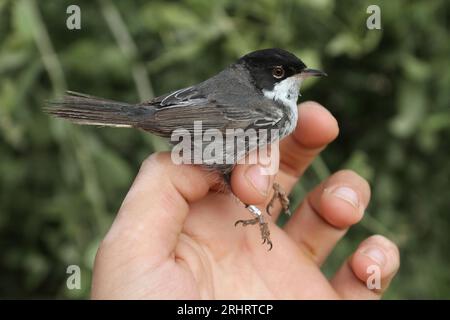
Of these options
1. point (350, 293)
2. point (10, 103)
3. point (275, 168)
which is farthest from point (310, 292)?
point (10, 103)

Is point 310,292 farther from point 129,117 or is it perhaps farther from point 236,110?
point 129,117

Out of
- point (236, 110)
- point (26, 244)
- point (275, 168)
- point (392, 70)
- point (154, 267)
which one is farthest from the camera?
point (26, 244)

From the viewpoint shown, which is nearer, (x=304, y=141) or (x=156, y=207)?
(x=156, y=207)

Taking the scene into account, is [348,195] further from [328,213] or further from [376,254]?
[376,254]

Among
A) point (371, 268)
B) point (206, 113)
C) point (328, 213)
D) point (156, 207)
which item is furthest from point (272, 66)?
point (371, 268)

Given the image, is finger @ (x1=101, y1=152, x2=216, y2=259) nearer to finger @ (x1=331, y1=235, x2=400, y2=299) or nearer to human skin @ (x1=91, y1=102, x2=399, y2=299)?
human skin @ (x1=91, y1=102, x2=399, y2=299)

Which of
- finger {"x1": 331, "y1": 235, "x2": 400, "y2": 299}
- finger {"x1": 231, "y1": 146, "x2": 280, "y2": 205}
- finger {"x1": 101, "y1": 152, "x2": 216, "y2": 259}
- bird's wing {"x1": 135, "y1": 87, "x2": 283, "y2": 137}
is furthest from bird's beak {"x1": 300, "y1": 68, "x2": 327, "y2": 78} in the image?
finger {"x1": 331, "y1": 235, "x2": 400, "y2": 299}
